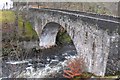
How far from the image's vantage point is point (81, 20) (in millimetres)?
27406

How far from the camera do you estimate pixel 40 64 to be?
3434 centimetres

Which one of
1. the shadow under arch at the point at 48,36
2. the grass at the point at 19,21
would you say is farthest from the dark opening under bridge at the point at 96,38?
Answer: the grass at the point at 19,21

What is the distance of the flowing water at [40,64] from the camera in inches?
1197

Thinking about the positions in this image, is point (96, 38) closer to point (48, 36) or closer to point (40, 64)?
point (40, 64)

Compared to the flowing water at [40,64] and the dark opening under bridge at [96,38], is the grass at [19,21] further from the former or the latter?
the dark opening under bridge at [96,38]

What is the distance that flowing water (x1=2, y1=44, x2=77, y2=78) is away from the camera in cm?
3041

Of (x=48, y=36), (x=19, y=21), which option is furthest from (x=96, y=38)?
(x=19, y=21)

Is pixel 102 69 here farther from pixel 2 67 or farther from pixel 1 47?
pixel 1 47

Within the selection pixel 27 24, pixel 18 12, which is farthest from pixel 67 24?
pixel 18 12

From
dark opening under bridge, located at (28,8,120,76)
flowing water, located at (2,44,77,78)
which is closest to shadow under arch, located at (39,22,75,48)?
flowing water, located at (2,44,77,78)

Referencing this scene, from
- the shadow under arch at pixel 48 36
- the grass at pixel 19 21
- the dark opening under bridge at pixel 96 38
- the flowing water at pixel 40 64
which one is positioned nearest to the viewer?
the dark opening under bridge at pixel 96 38

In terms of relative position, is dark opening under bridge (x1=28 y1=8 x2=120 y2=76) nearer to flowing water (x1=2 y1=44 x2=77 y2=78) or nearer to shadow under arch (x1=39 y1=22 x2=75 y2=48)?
flowing water (x1=2 y1=44 x2=77 y2=78)

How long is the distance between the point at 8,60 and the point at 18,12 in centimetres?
1765

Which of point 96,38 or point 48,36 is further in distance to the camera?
point 48,36
